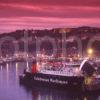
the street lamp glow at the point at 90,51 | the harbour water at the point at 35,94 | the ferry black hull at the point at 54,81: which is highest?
the street lamp glow at the point at 90,51

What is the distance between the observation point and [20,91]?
17797mm

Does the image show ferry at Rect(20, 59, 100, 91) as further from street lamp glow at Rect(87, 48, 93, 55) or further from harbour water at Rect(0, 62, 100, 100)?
street lamp glow at Rect(87, 48, 93, 55)

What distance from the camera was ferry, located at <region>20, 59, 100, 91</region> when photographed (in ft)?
53.1

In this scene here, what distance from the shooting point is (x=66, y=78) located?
54.2 feet

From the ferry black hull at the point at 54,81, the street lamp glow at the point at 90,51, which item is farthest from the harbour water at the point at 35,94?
the street lamp glow at the point at 90,51

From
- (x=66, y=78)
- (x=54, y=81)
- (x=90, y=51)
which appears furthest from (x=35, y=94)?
(x=90, y=51)

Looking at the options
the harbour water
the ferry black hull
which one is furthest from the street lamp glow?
the ferry black hull

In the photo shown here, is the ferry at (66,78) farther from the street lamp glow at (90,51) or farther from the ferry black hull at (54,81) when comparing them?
the street lamp glow at (90,51)

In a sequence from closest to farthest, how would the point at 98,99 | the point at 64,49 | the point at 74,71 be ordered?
the point at 98,99 < the point at 74,71 < the point at 64,49

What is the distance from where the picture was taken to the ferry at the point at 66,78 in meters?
16.2

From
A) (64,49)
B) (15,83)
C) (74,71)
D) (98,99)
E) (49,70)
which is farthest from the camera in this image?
(64,49)

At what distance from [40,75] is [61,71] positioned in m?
1.36

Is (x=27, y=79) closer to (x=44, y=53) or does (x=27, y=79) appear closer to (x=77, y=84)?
(x=77, y=84)

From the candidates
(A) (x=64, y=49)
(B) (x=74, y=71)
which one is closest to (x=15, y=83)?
(B) (x=74, y=71)
